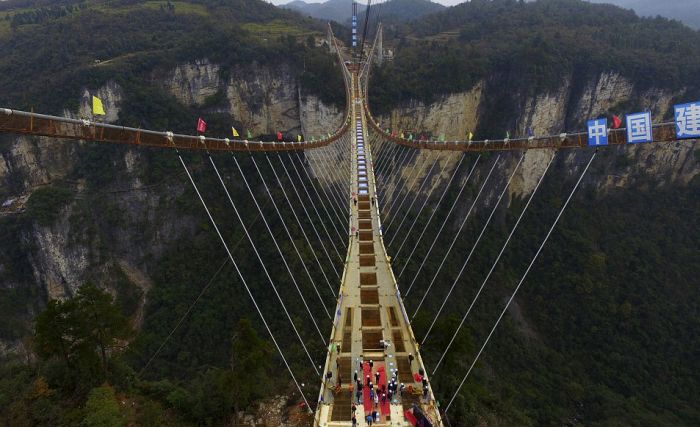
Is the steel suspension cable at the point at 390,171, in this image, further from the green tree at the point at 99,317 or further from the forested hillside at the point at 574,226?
the green tree at the point at 99,317

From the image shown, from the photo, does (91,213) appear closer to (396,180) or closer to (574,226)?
(396,180)

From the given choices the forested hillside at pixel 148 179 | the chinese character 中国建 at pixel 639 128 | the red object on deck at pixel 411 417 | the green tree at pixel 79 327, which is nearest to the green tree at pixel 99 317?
the green tree at pixel 79 327

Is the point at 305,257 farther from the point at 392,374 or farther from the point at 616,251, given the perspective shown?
the point at 616,251

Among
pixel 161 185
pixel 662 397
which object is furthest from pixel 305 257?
pixel 662 397

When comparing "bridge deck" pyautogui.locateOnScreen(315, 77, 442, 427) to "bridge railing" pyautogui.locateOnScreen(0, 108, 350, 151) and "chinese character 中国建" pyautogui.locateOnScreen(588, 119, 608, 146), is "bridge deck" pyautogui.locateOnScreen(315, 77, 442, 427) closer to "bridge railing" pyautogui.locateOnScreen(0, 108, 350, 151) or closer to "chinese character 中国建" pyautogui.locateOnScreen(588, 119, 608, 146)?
"bridge railing" pyautogui.locateOnScreen(0, 108, 350, 151)

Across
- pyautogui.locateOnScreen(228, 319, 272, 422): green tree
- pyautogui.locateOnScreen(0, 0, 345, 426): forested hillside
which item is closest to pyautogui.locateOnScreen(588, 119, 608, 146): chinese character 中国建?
pyautogui.locateOnScreen(228, 319, 272, 422): green tree

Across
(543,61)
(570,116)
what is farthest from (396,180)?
(570,116)
